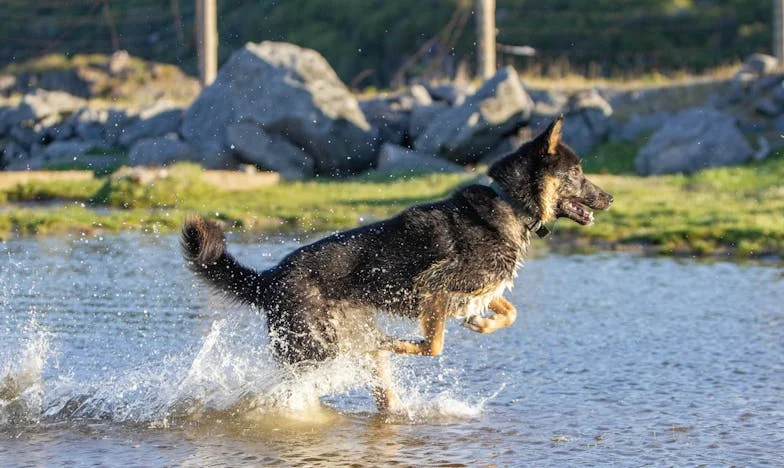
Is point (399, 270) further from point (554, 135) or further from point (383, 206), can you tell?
point (383, 206)

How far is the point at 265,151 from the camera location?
66.1 feet

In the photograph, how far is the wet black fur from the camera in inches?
258

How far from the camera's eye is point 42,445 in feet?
19.9

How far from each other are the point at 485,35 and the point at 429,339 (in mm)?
17447

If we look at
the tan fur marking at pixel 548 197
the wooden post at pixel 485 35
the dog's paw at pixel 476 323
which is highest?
the wooden post at pixel 485 35

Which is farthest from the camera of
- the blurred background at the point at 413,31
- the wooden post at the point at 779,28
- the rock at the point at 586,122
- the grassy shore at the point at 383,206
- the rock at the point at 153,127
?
the blurred background at the point at 413,31

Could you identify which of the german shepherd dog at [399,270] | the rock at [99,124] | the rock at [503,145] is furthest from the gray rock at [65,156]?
the german shepherd dog at [399,270]

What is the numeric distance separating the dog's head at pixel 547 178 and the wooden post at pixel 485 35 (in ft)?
54.6

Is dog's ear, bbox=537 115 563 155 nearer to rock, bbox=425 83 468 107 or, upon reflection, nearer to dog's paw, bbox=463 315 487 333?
dog's paw, bbox=463 315 487 333

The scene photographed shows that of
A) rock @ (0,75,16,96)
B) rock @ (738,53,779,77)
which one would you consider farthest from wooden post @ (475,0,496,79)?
rock @ (0,75,16,96)

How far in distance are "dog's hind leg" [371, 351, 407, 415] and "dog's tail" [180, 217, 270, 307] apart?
0.82 metres

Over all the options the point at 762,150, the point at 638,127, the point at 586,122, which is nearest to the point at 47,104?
the point at 586,122

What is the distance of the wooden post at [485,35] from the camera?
23.4 metres

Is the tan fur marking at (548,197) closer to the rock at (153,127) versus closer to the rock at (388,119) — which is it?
the rock at (388,119)
